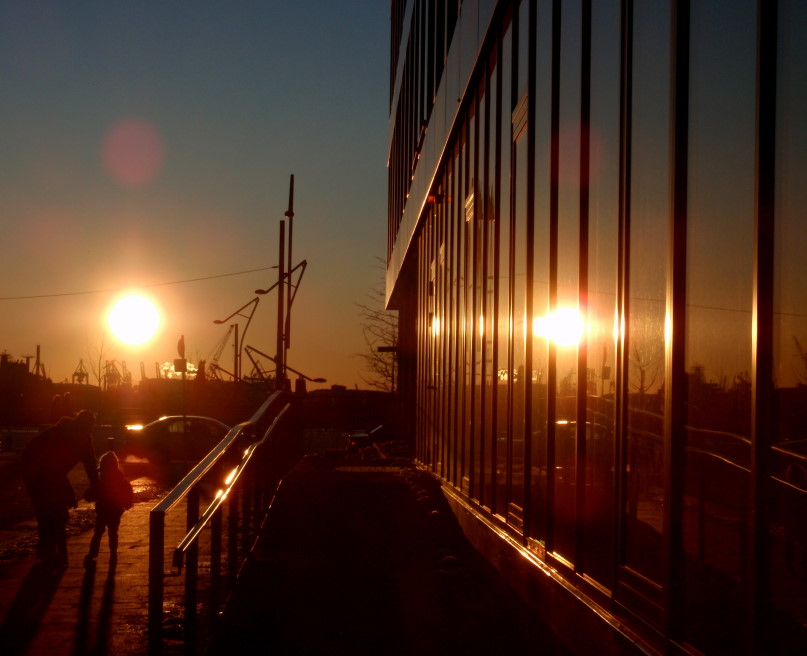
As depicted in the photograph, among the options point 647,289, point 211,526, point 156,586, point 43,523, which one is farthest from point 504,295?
point 156,586

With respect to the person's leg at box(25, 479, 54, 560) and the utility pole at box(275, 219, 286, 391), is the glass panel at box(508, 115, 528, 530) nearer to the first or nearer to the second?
the person's leg at box(25, 479, 54, 560)

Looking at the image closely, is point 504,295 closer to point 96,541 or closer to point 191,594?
point 96,541

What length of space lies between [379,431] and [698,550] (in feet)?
97.1

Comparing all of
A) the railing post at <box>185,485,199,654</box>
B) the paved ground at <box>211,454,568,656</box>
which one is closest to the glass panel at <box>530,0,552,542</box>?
the paved ground at <box>211,454,568,656</box>

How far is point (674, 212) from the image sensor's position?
471 cm

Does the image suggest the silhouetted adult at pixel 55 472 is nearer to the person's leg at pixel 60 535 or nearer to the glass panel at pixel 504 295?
the person's leg at pixel 60 535

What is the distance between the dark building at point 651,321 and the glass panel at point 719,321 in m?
0.01

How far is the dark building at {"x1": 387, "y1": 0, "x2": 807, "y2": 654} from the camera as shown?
375 cm

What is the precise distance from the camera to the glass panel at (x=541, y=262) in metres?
7.71

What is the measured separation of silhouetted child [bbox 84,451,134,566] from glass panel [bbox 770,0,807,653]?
7158mm

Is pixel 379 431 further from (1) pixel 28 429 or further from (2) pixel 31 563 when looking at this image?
(1) pixel 28 429

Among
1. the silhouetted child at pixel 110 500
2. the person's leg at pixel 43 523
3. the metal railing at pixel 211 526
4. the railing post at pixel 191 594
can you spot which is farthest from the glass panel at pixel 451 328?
the railing post at pixel 191 594

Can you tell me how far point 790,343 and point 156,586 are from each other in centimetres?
295

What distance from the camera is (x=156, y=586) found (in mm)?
4871
